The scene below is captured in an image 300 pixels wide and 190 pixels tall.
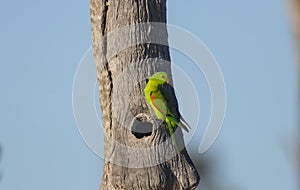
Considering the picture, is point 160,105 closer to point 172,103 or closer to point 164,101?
point 164,101

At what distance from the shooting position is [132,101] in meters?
7.54

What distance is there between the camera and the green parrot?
7367 mm

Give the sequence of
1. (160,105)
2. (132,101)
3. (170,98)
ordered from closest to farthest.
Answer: (160,105) → (132,101) → (170,98)

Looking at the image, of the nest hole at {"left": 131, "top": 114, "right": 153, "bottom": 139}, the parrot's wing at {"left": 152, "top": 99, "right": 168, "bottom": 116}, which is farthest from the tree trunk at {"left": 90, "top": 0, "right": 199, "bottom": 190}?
the parrot's wing at {"left": 152, "top": 99, "right": 168, "bottom": 116}

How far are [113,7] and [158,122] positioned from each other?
4.61ft

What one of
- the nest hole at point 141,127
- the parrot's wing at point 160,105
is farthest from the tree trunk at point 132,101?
Answer: the parrot's wing at point 160,105

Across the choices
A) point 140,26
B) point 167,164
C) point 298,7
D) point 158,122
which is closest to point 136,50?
point 140,26

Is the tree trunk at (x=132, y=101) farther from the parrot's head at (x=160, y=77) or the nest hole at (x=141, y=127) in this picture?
the parrot's head at (x=160, y=77)

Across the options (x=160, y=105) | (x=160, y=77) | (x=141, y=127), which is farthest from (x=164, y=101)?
(x=141, y=127)

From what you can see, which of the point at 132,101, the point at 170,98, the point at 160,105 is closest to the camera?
the point at 160,105

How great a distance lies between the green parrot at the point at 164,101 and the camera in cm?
737

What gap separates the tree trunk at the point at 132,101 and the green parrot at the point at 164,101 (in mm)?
85

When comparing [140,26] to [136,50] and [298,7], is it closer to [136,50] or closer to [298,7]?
[136,50]

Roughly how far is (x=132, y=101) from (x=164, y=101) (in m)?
0.36
